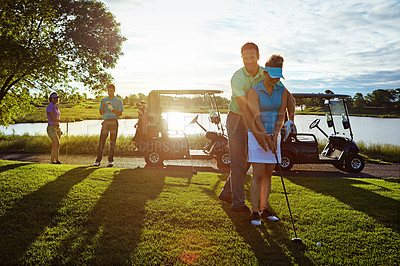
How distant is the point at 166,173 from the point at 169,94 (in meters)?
3.17

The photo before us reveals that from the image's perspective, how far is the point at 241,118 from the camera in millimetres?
3916

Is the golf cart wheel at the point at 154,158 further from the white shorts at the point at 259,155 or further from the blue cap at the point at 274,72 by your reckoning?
the blue cap at the point at 274,72

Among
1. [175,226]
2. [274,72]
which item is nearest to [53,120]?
[175,226]

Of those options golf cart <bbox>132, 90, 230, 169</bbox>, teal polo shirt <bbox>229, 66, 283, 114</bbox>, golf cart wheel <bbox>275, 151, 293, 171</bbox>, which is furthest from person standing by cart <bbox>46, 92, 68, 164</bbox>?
golf cart wheel <bbox>275, 151, 293, 171</bbox>

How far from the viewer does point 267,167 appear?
3.60m

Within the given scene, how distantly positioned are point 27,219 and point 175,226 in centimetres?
176

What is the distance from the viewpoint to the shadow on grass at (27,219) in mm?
2867

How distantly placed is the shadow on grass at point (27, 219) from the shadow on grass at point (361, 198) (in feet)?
13.6

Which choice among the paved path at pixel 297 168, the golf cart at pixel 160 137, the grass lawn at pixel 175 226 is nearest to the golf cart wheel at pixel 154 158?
the golf cart at pixel 160 137

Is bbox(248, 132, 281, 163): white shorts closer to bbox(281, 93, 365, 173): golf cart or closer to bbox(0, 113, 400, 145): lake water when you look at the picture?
bbox(281, 93, 365, 173): golf cart

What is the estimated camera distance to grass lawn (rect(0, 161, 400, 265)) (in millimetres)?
2828

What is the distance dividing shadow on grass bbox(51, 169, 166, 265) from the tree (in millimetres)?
9533

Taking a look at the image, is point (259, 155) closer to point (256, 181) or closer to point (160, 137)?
point (256, 181)

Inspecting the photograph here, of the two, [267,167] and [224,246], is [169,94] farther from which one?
[224,246]
